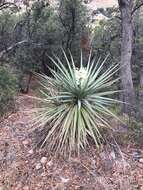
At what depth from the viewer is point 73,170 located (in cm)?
606

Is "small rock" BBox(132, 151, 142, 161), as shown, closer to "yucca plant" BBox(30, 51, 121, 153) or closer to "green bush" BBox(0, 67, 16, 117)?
"yucca plant" BBox(30, 51, 121, 153)

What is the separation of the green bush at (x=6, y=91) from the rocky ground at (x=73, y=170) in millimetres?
2313

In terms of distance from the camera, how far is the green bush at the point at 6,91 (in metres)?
8.96

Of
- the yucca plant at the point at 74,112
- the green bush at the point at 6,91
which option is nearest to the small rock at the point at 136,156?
the yucca plant at the point at 74,112

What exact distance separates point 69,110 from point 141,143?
1.53 m

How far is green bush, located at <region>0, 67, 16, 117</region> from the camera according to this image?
8961 mm

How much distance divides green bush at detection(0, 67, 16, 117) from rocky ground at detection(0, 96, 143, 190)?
231cm

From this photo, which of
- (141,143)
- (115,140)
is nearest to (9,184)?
(115,140)

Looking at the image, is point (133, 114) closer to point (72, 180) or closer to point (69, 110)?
point (69, 110)

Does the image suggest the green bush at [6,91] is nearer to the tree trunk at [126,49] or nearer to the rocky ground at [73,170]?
the rocky ground at [73,170]

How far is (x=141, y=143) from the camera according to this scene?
6.66 meters

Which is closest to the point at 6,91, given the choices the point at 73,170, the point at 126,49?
the point at 126,49

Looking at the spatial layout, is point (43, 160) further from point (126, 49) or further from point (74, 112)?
point (126, 49)

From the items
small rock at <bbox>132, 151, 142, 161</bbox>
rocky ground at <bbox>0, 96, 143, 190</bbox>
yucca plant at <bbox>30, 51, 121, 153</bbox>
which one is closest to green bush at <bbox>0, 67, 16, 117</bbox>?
yucca plant at <bbox>30, 51, 121, 153</bbox>
